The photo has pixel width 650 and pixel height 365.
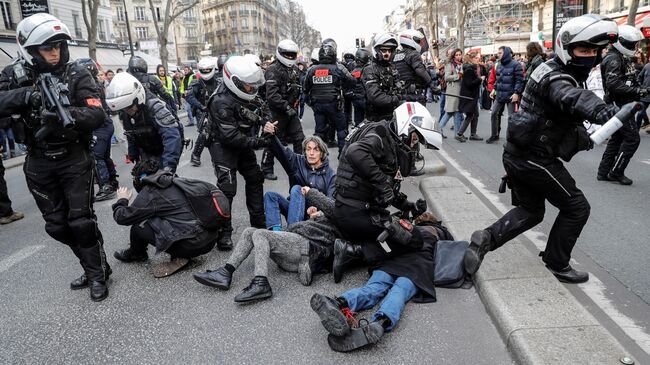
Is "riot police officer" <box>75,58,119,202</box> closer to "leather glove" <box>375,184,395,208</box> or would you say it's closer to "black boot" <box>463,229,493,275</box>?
"leather glove" <box>375,184,395,208</box>

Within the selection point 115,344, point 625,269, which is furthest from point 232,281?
point 625,269

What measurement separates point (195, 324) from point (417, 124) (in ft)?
6.91

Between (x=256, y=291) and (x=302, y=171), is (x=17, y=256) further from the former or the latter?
(x=302, y=171)

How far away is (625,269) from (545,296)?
43.4 inches

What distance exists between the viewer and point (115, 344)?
305cm

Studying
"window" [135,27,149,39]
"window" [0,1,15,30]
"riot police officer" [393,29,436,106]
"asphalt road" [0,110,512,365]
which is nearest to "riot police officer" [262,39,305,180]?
"riot police officer" [393,29,436,106]

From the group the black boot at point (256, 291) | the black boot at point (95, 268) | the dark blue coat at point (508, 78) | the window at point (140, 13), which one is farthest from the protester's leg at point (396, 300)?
the window at point (140, 13)

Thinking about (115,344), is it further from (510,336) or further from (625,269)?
(625,269)

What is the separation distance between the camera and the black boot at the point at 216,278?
3.64 meters

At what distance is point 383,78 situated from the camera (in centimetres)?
673

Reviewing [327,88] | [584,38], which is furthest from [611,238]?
[327,88]

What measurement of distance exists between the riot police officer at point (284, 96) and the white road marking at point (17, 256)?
3.30m

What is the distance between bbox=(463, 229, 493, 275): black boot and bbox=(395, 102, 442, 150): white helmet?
77cm

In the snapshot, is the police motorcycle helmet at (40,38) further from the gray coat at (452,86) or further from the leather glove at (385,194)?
the gray coat at (452,86)
